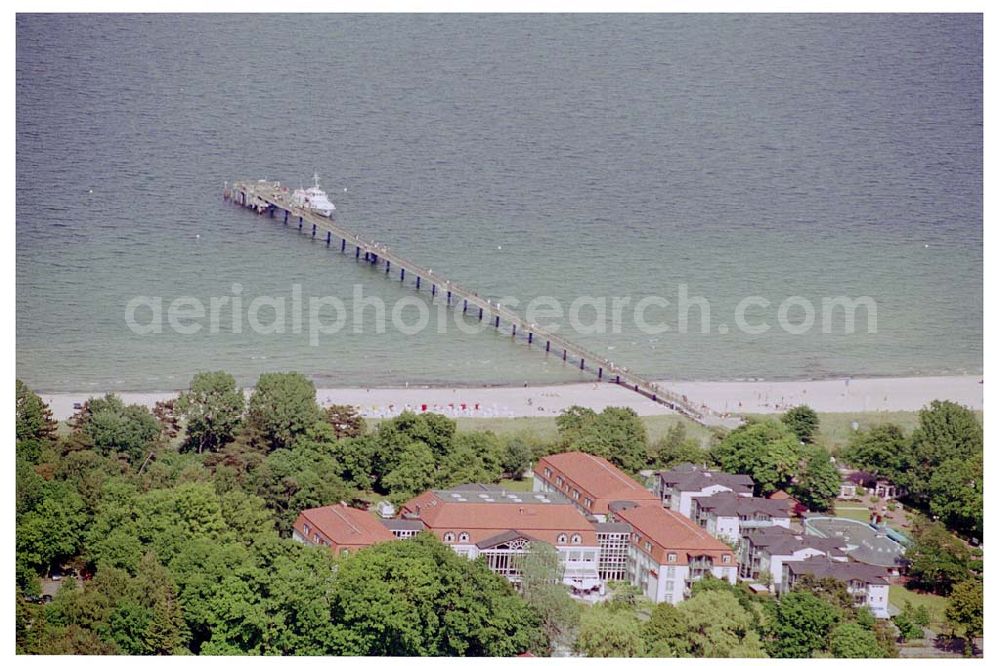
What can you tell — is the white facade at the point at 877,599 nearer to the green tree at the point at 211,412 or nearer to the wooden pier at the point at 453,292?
the wooden pier at the point at 453,292

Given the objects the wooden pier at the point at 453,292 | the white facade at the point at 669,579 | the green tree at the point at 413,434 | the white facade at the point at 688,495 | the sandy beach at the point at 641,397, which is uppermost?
the wooden pier at the point at 453,292

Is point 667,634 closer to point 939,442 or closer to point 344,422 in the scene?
point 939,442

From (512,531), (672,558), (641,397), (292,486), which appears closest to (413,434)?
(292,486)

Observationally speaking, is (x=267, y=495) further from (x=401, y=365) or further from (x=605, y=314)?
(x=605, y=314)

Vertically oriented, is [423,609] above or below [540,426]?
below

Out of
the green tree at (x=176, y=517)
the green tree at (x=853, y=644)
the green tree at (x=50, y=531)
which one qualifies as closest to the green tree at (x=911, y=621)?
the green tree at (x=853, y=644)

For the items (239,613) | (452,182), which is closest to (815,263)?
(452,182)
